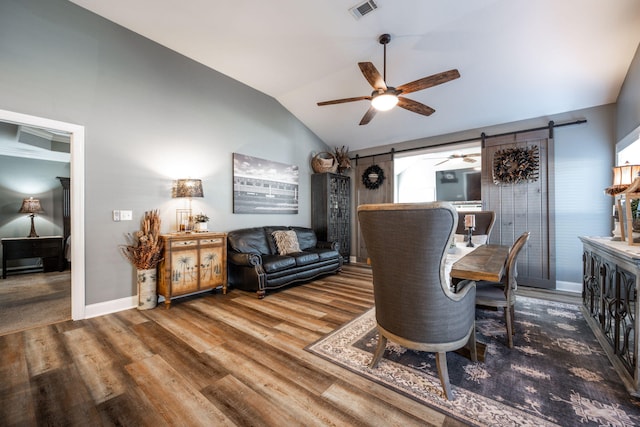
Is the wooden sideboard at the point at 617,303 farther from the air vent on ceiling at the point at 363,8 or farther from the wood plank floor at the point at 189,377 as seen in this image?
the air vent on ceiling at the point at 363,8

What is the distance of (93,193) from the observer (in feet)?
9.45

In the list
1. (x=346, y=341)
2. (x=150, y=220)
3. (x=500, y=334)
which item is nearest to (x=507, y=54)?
(x=500, y=334)

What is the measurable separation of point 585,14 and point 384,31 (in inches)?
78.0

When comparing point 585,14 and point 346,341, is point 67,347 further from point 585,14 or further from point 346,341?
point 585,14

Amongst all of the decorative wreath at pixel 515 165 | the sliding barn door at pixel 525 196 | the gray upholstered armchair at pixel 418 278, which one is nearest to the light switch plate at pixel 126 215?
the gray upholstered armchair at pixel 418 278

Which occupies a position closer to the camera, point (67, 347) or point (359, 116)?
point (67, 347)

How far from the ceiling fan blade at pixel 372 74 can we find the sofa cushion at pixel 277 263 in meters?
2.54

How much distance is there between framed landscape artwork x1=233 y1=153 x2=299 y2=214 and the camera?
4305 millimetres

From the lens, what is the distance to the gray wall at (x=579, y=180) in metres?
3.62

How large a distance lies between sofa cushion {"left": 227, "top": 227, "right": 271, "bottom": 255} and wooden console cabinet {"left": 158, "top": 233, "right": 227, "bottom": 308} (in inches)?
10.6

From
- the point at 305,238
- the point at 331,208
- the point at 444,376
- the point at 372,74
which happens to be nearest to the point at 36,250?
the point at 305,238

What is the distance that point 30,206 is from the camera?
5.17 m

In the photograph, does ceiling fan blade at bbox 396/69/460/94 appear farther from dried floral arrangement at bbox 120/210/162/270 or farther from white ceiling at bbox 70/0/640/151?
dried floral arrangement at bbox 120/210/162/270

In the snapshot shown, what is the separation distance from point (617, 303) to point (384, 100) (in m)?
2.63
